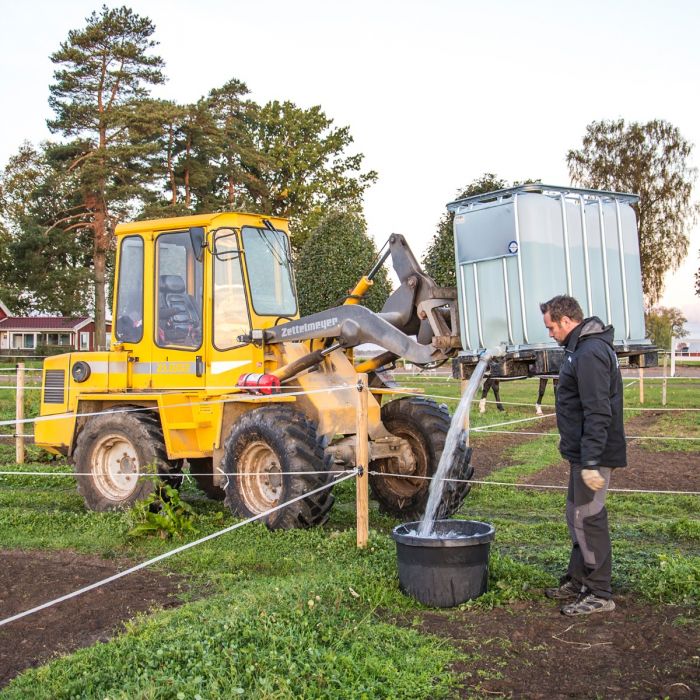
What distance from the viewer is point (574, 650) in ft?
15.9

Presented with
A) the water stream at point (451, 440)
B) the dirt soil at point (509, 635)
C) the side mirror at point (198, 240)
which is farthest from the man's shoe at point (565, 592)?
the side mirror at point (198, 240)

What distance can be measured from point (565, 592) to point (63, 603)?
3409 millimetres

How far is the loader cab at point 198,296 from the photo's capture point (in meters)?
9.09

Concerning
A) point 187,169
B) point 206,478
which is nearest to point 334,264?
point 187,169

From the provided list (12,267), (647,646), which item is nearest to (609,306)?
(647,646)

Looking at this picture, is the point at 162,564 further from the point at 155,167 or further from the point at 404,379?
the point at 155,167

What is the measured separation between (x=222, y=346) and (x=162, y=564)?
2.52 m

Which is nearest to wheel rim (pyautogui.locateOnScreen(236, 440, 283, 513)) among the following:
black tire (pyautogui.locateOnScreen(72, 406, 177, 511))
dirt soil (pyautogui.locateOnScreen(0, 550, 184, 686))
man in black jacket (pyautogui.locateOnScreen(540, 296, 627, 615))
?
black tire (pyautogui.locateOnScreen(72, 406, 177, 511))

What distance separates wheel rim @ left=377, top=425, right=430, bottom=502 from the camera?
29.5 feet

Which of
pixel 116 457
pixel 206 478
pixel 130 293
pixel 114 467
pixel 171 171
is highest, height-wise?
pixel 171 171

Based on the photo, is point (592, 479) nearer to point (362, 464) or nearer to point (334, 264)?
point (362, 464)

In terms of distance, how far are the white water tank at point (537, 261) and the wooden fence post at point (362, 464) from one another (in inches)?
37.7

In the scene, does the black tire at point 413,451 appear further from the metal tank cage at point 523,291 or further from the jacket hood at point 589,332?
the jacket hood at point 589,332

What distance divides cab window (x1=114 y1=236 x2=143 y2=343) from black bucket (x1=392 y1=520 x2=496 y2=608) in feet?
16.5
